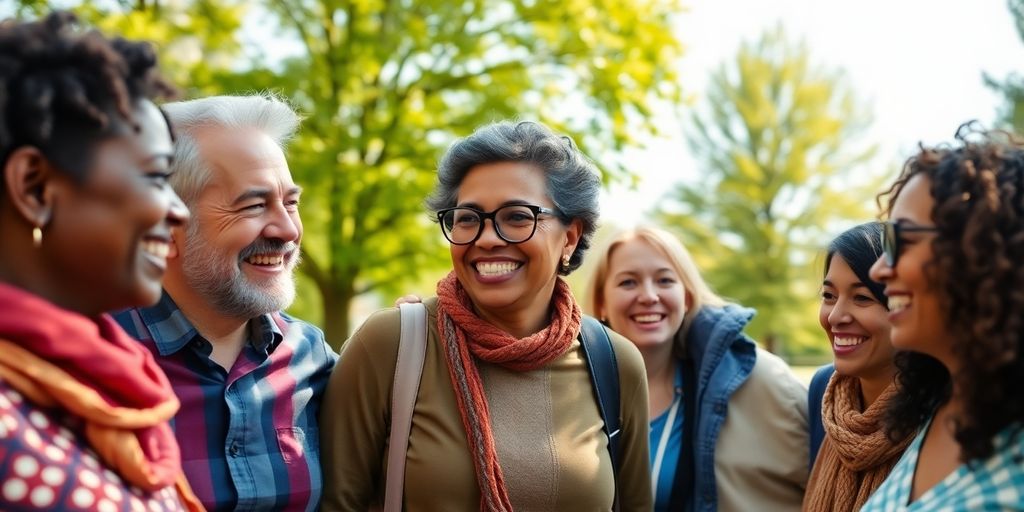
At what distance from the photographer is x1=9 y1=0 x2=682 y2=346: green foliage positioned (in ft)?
36.2

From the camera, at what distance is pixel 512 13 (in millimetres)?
11891

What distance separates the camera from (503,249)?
3170 mm

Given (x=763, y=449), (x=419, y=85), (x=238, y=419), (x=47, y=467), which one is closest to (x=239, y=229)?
(x=238, y=419)

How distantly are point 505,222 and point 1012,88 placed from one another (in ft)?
57.7

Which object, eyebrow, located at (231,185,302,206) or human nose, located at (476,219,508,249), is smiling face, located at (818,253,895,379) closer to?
human nose, located at (476,219,508,249)

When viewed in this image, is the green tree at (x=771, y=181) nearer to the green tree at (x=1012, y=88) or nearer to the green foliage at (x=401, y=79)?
the green tree at (x=1012, y=88)

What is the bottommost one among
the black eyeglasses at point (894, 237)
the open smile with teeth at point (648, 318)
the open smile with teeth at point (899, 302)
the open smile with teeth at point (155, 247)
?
the open smile with teeth at point (648, 318)

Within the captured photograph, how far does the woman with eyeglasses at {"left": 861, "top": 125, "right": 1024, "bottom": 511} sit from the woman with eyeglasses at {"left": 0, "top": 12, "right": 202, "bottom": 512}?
68.7 inches

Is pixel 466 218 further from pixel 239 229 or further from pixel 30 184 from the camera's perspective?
pixel 30 184

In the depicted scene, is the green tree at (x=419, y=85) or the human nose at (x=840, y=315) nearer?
the human nose at (x=840, y=315)

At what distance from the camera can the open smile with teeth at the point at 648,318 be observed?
449 centimetres

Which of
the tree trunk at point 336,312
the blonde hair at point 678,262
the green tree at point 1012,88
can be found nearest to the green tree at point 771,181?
the green tree at point 1012,88

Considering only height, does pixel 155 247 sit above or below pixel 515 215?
below

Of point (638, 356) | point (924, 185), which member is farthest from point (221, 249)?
point (924, 185)
